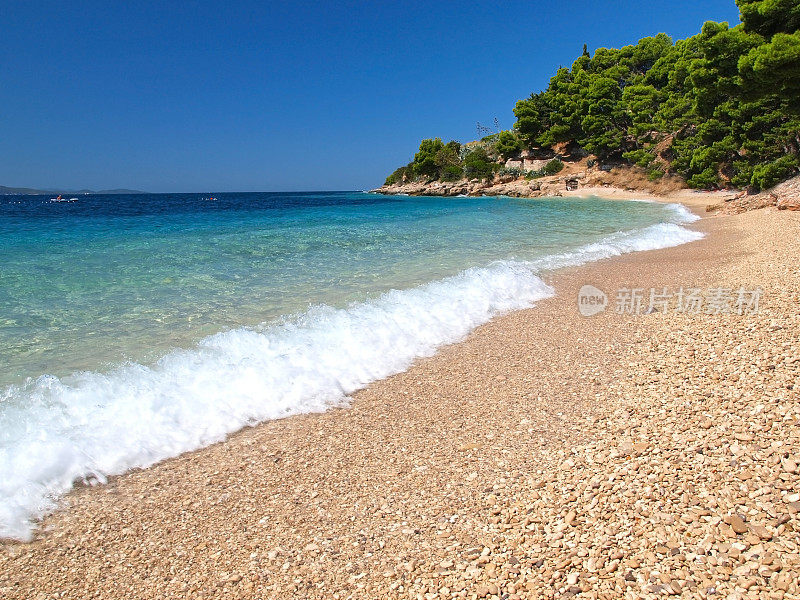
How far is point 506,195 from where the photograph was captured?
62.6 m

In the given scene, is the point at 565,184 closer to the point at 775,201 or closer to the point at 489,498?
the point at 775,201

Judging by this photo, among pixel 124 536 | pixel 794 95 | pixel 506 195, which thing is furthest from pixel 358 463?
pixel 506 195

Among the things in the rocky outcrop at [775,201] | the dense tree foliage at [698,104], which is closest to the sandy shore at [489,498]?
the rocky outcrop at [775,201]

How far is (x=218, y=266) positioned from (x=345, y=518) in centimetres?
1053

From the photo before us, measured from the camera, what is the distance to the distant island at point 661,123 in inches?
909

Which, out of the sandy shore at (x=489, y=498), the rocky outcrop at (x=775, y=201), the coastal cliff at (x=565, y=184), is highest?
the coastal cliff at (x=565, y=184)

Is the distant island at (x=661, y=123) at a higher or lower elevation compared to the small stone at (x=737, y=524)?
higher

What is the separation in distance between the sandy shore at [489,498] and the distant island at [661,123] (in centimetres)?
2297

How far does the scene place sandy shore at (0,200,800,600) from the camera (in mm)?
Result: 2424

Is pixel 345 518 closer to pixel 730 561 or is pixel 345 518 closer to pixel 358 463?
pixel 358 463

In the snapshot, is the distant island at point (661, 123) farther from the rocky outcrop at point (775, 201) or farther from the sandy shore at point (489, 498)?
the sandy shore at point (489, 498)

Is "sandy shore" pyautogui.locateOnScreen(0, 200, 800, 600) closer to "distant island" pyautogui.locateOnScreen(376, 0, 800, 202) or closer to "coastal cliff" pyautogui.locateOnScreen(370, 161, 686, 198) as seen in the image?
"distant island" pyautogui.locateOnScreen(376, 0, 800, 202)

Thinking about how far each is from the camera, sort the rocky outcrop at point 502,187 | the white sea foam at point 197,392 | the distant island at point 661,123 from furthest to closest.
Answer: the rocky outcrop at point 502,187
the distant island at point 661,123
the white sea foam at point 197,392

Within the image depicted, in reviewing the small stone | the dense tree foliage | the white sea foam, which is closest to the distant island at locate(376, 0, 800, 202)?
the dense tree foliage
